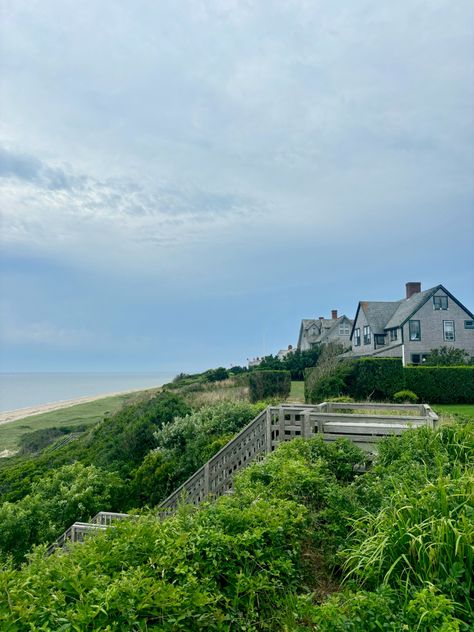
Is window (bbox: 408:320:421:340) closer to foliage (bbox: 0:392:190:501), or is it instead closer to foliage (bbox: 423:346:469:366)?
foliage (bbox: 423:346:469:366)

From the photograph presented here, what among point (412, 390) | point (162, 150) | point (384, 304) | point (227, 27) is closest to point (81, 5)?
point (227, 27)

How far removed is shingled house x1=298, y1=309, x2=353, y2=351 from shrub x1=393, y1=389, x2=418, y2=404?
26082 millimetres

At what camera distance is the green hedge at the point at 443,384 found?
2373 cm

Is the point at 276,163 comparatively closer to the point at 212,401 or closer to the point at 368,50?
the point at 368,50

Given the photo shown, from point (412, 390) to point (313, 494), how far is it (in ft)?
71.6

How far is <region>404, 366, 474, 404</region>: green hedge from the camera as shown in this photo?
934 inches

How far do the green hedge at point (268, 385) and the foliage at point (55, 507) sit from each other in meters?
11.7

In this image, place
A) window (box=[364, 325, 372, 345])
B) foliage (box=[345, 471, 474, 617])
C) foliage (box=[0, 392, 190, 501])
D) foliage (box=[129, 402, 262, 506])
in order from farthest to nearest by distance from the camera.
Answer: window (box=[364, 325, 372, 345]) → foliage (box=[0, 392, 190, 501]) → foliage (box=[129, 402, 262, 506]) → foliage (box=[345, 471, 474, 617])

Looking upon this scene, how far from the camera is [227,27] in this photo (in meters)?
13.2

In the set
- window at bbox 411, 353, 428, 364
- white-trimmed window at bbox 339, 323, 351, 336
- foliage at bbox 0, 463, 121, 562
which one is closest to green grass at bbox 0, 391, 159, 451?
foliage at bbox 0, 463, 121, 562

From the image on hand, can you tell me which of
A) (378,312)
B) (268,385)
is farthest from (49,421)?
(378,312)

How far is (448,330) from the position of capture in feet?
113

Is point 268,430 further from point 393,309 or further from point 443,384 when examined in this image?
point 393,309

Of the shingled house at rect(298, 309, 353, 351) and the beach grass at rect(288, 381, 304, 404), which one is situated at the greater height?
the shingled house at rect(298, 309, 353, 351)
